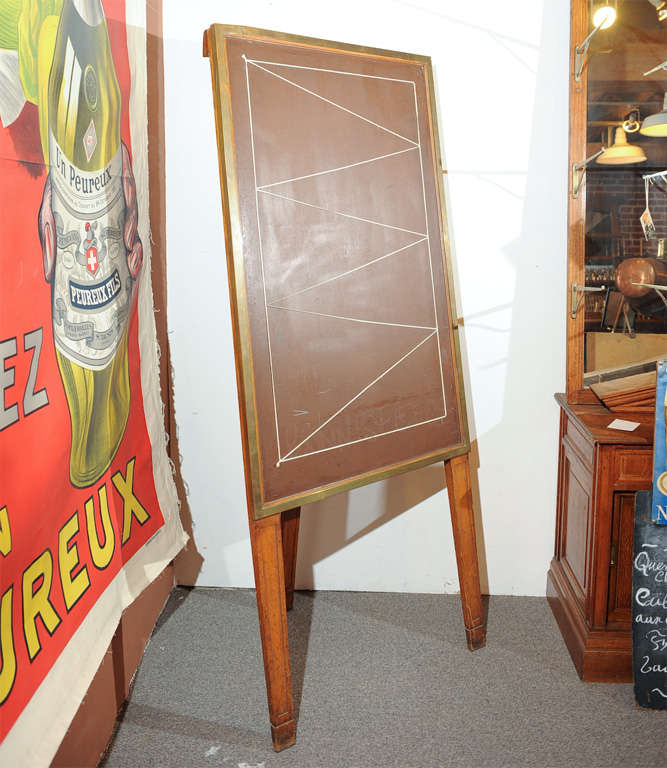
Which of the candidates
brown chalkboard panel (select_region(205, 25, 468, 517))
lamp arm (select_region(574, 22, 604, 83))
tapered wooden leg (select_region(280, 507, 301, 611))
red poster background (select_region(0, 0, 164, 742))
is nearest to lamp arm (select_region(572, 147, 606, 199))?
lamp arm (select_region(574, 22, 604, 83))

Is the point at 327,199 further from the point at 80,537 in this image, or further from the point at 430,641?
the point at 430,641

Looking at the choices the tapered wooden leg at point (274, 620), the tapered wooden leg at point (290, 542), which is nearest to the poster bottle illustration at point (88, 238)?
the tapered wooden leg at point (274, 620)

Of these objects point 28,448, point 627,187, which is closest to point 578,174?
point 627,187

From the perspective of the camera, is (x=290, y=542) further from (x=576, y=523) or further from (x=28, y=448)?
(x=28, y=448)

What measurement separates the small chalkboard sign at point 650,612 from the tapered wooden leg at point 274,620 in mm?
875

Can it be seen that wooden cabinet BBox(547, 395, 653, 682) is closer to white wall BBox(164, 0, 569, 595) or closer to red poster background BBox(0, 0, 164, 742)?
white wall BBox(164, 0, 569, 595)

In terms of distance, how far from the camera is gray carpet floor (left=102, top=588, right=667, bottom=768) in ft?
5.20

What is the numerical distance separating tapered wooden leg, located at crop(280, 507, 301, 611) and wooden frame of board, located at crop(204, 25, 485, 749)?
1.56ft

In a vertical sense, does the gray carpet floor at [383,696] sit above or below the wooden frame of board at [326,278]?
below

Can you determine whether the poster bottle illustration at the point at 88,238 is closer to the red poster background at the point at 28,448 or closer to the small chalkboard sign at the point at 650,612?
the red poster background at the point at 28,448

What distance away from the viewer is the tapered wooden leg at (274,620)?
5.01 feet

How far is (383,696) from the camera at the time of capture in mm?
1789

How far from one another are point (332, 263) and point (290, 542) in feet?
3.02

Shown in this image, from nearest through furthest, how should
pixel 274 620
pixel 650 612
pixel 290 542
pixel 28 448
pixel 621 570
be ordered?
pixel 28 448
pixel 274 620
pixel 650 612
pixel 621 570
pixel 290 542
